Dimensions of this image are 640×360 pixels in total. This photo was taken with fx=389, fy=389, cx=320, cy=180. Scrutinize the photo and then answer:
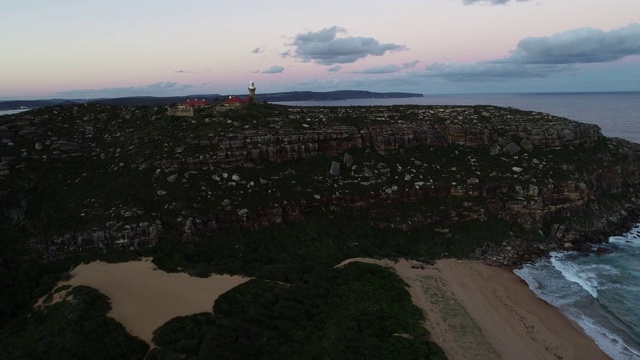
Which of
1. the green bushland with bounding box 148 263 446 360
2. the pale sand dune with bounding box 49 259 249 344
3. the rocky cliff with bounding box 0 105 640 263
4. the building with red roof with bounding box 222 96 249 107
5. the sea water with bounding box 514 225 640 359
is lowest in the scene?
the sea water with bounding box 514 225 640 359

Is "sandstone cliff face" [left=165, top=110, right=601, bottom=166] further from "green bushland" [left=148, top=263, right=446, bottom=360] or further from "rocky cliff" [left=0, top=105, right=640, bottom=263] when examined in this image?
"green bushland" [left=148, top=263, right=446, bottom=360]

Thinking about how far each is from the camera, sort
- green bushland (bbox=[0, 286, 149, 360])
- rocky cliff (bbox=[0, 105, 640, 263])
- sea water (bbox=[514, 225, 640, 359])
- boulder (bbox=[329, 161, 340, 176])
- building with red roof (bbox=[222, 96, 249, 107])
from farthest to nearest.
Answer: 1. building with red roof (bbox=[222, 96, 249, 107])
2. boulder (bbox=[329, 161, 340, 176])
3. rocky cliff (bbox=[0, 105, 640, 263])
4. sea water (bbox=[514, 225, 640, 359])
5. green bushland (bbox=[0, 286, 149, 360])

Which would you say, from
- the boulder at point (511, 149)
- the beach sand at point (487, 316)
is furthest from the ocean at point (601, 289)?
the boulder at point (511, 149)

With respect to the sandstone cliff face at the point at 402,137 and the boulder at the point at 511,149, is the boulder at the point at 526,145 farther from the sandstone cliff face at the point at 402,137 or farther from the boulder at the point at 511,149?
the boulder at the point at 511,149

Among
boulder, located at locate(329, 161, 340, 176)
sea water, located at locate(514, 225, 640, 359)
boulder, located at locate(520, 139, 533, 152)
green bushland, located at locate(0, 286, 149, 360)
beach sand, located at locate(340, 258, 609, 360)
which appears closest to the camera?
green bushland, located at locate(0, 286, 149, 360)

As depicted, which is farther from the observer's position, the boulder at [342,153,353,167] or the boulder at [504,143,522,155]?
the boulder at [504,143,522,155]

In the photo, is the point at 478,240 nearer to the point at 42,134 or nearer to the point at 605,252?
the point at 605,252

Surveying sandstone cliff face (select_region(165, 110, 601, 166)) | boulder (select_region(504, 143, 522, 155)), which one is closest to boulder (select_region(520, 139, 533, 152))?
sandstone cliff face (select_region(165, 110, 601, 166))
